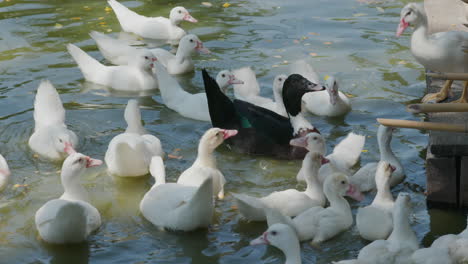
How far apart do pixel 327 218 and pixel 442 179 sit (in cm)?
100

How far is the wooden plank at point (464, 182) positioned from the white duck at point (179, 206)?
1.84 metres

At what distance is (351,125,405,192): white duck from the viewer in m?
6.40

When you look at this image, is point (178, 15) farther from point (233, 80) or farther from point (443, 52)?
point (443, 52)

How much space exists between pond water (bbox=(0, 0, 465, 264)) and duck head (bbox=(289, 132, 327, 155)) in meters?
0.31

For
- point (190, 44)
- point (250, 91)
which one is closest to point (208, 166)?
point (250, 91)

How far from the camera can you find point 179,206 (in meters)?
5.84

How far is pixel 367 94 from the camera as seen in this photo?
8.55 metres

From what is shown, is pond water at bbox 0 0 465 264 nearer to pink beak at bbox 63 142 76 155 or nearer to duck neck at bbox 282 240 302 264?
pink beak at bbox 63 142 76 155

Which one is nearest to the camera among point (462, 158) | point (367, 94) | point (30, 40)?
point (462, 158)

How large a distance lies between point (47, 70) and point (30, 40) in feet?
4.05

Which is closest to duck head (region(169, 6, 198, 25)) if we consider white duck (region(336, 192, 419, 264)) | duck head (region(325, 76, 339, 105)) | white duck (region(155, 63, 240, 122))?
white duck (region(155, 63, 240, 122))

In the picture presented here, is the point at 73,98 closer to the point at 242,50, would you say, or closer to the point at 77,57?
the point at 77,57

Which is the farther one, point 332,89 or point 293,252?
point 332,89

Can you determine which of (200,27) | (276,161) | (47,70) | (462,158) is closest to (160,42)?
(200,27)
